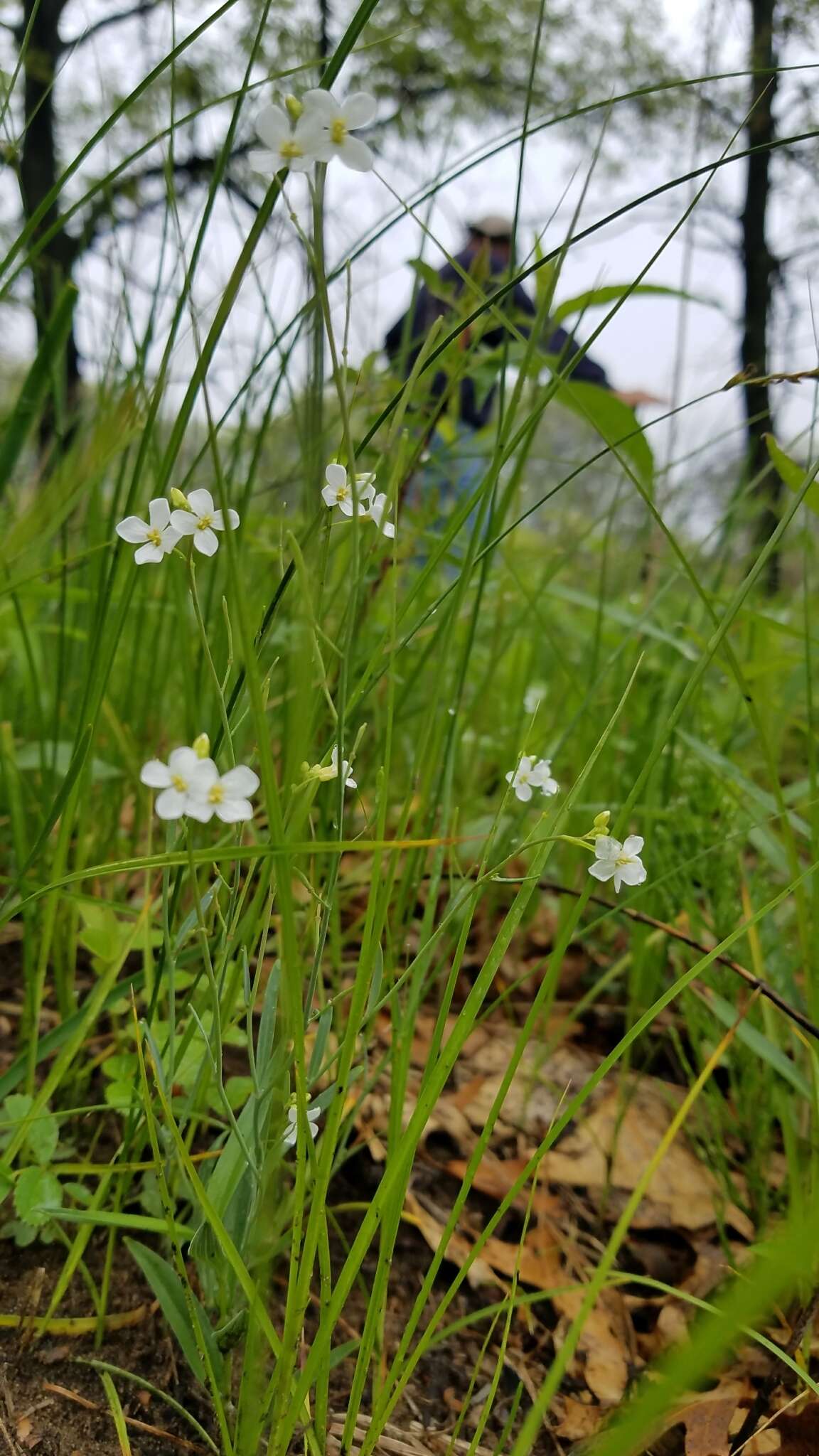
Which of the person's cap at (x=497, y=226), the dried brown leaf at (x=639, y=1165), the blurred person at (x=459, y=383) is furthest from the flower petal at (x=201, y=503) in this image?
the person's cap at (x=497, y=226)

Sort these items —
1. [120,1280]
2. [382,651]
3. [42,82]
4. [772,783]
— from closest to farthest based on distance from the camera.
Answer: [382,651], [120,1280], [772,783], [42,82]

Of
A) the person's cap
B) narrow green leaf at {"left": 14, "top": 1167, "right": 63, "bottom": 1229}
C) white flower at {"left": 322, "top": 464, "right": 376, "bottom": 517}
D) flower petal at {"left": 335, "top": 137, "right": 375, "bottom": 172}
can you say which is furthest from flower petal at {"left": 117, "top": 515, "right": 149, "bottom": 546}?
the person's cap

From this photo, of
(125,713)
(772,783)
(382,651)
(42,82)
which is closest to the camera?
(382,651)

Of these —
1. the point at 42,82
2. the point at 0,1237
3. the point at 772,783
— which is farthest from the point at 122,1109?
the point at 42,82

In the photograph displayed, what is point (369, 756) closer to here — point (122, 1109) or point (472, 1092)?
point (472, 1092)

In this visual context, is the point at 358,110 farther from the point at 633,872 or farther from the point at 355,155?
the point at 633,872

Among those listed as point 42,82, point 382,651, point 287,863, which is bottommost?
point 287,863
